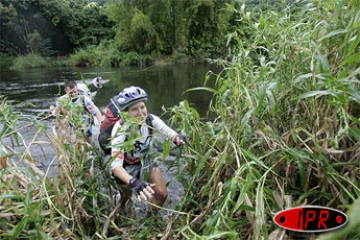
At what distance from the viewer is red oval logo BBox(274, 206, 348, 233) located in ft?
5.30

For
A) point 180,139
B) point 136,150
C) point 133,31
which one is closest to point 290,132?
point 180,139

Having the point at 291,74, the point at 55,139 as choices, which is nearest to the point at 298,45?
the point at 291,74

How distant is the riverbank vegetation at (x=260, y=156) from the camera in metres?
2.22

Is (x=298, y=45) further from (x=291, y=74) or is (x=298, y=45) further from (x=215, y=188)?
(x=215, y=188)

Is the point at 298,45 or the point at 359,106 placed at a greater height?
the point at 298,45

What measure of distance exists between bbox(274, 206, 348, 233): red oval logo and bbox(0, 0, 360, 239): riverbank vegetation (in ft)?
0.45

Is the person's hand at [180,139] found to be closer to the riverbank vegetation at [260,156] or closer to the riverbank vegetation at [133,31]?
the riverbank vegetation at [260,156]

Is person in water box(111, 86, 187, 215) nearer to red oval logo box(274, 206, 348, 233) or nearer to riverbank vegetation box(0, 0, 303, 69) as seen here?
red oval logo box(274, 206, 348, 233)

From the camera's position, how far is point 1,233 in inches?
108

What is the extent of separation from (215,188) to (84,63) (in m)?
32.2

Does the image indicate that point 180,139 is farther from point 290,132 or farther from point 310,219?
point 310,219

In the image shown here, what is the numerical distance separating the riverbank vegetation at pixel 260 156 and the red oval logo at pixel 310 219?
5.3 inches

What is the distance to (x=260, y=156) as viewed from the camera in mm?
2674

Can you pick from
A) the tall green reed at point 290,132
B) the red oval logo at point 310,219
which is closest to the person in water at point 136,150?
the tall green reed at point 290,132
